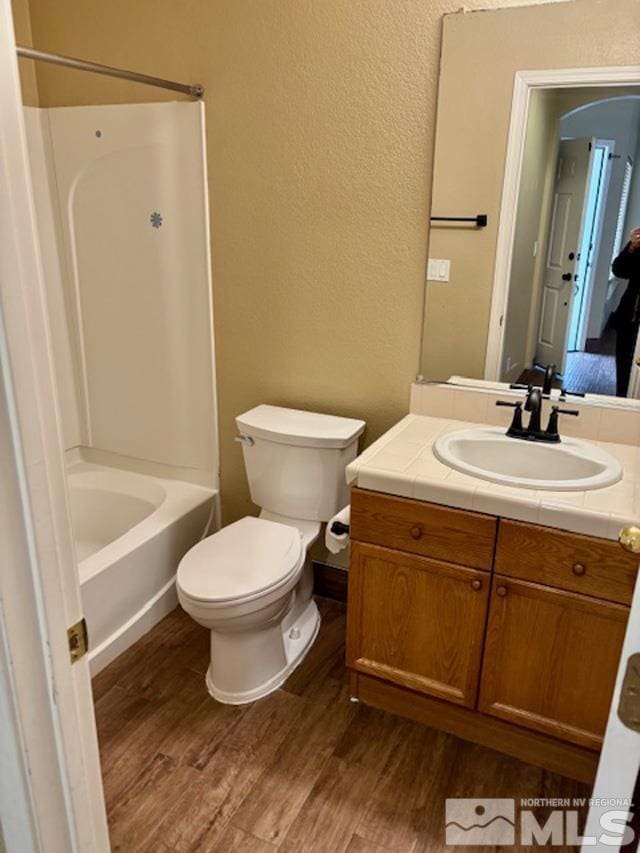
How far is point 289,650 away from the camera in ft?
7.33

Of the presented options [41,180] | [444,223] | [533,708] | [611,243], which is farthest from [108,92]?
[533,708]

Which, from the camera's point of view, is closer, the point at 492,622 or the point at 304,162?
the point at 492,622

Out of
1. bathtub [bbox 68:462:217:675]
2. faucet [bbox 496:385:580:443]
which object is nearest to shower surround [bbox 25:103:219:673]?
bathtub [bbox 68:462:217:675]

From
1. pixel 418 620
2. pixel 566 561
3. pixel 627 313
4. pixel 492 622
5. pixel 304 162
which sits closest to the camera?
pixel 566 561

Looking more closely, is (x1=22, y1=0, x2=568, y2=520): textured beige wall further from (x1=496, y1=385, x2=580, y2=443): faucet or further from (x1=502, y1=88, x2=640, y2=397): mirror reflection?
(x1=496, y1=385, x2=580, y2=443): faucet

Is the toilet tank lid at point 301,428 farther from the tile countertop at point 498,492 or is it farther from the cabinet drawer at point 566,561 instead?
the cabinet drawer at point 566,561

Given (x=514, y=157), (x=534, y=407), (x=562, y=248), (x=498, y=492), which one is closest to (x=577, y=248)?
(x=562, y=248)

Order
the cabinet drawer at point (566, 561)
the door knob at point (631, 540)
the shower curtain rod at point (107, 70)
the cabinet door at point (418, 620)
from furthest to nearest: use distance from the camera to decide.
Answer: the shower curtain rod at point (107, 70) < the cabinet door at point (418, 620) < the cabinet drawer at point (566, 561) < the door knob at point (631, 540)

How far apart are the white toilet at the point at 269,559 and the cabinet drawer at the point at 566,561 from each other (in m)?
0.72

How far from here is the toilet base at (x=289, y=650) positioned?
6.83ft

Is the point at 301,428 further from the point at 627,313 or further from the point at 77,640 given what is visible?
the point at 77,640

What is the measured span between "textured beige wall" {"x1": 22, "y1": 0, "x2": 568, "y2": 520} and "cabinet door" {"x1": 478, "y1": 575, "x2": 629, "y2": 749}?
0.88 m

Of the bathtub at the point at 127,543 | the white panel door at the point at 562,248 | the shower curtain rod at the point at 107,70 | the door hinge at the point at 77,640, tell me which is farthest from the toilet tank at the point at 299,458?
the door hinge at the point at 77,640

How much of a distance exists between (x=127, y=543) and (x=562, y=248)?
71.1 inches
